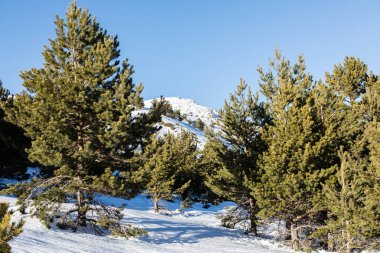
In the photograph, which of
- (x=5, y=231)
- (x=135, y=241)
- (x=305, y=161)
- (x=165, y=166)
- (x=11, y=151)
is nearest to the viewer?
(x=5, y=231)

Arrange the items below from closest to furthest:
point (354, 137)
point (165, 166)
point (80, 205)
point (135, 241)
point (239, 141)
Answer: point (135, 241), point (80, 205), point (354, 137), point (239, 141), point (165, 166)

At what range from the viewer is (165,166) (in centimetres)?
2802

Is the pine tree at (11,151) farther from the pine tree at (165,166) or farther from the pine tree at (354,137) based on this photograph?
the pine tree at (354,137)

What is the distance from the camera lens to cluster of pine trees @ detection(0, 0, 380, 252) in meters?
12.4

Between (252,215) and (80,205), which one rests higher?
(252,215)

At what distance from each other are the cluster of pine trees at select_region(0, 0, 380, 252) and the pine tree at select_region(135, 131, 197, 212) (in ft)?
0.68

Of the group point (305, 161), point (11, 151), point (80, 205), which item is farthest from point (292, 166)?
point (11, 151)

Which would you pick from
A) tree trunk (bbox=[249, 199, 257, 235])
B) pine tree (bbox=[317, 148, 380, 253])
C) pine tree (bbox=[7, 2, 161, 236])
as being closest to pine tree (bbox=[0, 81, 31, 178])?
pine tree (bbox=[7, 2, 161, 236])

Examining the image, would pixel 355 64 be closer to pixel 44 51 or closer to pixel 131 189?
pixel 131 189

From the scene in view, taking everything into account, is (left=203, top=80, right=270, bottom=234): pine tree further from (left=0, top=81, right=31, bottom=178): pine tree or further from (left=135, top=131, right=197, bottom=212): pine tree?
(left=0, top=81, right=31, bottom=178): pine tree

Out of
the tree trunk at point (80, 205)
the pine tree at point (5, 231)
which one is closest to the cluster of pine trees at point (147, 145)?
the tree trunk at point (80, 205)

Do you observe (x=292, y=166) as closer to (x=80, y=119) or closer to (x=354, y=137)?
(x=354, y=137)

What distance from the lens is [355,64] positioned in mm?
24062

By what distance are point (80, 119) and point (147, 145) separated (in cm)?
320
